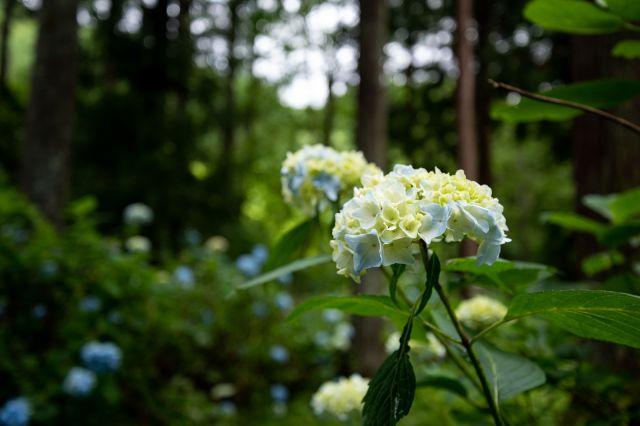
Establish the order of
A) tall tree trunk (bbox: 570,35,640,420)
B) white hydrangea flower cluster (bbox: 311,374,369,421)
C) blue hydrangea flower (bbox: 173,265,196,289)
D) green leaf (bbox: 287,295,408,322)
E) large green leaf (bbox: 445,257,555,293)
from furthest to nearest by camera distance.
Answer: blue hydrangea flower (bbox: 173,265,196,289), tall tree trunk (bbox: 570,35,640,420), white hydrangea flower cluster (bbox: 311,374,369,421), large green leaf (bbox: 445,257,555,293), green leaf (bbox: 287,295,408,322)

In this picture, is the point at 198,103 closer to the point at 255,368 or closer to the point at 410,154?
the point at 410,154

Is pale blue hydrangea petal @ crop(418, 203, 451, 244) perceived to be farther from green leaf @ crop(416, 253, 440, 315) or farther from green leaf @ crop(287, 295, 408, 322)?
green leaf @ crop(287, 295, 408, 322)

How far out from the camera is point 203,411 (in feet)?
11.7

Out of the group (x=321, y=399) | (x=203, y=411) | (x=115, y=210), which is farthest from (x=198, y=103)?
(x=321, y=399)

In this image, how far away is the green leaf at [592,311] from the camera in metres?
0.58

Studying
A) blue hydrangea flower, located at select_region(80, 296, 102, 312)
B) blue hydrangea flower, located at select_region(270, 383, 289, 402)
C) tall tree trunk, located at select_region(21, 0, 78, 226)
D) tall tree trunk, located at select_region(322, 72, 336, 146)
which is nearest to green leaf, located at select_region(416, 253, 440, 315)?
blue hydrangea flower, located at select_region(80, 296, 102, 312)

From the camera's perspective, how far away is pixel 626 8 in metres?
0.88

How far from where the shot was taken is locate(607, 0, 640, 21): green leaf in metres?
0.87

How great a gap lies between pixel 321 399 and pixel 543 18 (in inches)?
43.1

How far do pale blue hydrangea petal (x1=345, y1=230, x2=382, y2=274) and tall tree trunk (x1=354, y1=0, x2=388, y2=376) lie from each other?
3.83 m

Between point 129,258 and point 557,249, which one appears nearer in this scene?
point 129,258

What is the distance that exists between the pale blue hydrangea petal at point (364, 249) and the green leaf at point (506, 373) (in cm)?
33

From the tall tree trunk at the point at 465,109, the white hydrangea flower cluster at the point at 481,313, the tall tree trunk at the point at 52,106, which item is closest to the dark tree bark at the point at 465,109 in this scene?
the tall tree trunk at the point at 465,109

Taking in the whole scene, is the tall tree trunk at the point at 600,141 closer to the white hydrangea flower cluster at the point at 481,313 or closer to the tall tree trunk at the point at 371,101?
the white hydrangea flower cluster at the point at 481,313
